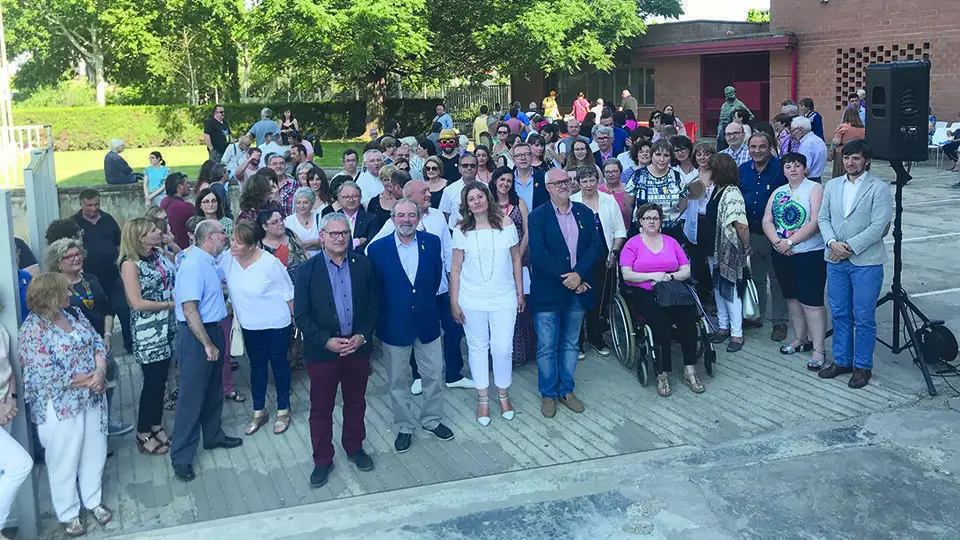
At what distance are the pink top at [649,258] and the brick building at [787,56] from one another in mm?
18509

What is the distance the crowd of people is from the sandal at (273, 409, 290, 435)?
0.09 feet

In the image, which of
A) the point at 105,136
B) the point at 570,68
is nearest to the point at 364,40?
the point at 570,68

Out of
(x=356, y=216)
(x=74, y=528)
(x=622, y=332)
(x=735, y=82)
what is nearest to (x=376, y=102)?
(x=735, y=82)

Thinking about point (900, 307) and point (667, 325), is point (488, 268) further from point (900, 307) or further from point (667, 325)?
point (900, 307)

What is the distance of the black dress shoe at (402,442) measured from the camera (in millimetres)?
6516

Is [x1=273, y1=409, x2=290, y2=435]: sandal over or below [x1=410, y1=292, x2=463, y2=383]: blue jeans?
below

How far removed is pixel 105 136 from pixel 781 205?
3127 cm

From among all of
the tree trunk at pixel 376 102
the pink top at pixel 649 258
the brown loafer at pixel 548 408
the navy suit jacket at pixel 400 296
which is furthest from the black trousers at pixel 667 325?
the tree trunk at pixel 376 102

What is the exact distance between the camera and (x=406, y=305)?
6344mm

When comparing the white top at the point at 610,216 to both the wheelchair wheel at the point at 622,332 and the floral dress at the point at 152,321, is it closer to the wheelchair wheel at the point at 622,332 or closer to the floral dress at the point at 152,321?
the wheelchair wheel at the point at 622,332

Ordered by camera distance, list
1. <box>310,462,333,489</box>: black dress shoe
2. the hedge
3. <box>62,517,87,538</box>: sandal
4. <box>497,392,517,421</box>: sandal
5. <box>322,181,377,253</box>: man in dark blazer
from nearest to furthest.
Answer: <box>62,517,87,538</box>: sandal
<box>310,462,333,489</box>: black dress shoe
<box>497,392,517,421</box>: sandal
<box>322,181,377,253</box>: man in dark blazer
the hedge

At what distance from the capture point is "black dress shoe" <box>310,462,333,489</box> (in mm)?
6008

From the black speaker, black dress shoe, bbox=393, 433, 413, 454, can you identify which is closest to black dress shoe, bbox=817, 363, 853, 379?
the black speaker

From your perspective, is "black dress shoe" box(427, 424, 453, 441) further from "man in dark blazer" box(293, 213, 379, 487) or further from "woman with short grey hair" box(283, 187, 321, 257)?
"woman with short grey hair" box(283, 187, 321, 257)
